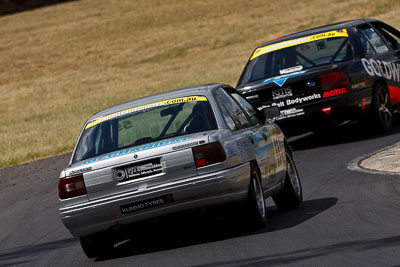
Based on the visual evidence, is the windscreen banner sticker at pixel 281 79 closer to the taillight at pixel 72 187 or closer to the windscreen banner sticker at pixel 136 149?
the windscreen banner sticker at pixel 136 149

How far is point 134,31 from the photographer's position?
5319 cm

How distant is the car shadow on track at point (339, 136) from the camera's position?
14.4 meters

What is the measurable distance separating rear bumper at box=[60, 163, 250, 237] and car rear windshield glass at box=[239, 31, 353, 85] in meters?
6.59

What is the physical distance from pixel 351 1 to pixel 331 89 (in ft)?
123

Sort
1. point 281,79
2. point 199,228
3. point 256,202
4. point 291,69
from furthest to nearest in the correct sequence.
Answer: point 291,69
point 281,79
point 199,228
point 256,202

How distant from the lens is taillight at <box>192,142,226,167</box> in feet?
24.4

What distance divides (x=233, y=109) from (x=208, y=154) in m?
1.15

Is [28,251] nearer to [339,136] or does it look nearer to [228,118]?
[228,118]

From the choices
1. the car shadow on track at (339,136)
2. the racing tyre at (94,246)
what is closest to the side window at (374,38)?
the car shadow on track at (339,136)

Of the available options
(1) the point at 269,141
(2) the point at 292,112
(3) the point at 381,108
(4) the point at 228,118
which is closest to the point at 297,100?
(2) the point at 292,112

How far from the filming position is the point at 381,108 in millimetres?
14258

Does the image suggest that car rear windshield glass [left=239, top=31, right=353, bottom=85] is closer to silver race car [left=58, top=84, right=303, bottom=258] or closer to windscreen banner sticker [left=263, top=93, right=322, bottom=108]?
windscreen banner sticker [left=263, top=93, right=322, bottom=108]

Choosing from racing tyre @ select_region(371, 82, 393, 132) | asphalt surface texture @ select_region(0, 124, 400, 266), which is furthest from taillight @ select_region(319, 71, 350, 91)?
asphalt surface texture @ select_region(0, 124, 400, 266)

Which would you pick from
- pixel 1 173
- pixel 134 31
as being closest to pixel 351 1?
pixel 134 31
